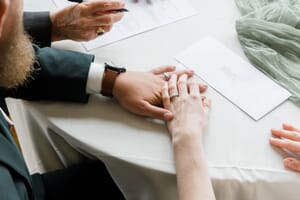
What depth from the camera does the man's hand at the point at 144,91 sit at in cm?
85

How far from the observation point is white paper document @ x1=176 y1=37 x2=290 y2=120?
0.88m

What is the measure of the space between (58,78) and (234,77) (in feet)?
1.31

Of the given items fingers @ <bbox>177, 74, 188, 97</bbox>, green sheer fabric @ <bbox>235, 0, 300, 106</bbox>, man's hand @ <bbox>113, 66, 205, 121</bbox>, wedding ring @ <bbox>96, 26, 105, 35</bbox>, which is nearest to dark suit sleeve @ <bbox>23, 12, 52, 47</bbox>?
wedding ring @ <bbox>96, 26, 105, 35</bbox>

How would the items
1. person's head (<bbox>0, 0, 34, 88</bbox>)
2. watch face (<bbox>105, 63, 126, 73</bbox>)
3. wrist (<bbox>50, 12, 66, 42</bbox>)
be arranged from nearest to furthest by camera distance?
1. person's head (<bbox>0, 0, 34, 88</bbox>)
2. watch face (<bbox>105, 63, 126, 73</bbox>)
3. wrist (<bbox>50, 12, 66, 42</bbox>)

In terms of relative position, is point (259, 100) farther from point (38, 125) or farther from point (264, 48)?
point (38, 125)

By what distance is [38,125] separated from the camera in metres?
0.93

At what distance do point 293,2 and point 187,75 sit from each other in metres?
0.38

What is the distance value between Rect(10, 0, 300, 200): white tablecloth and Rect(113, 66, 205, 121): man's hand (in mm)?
20

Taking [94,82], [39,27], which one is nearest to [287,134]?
[94,82]

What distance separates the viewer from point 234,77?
931mm

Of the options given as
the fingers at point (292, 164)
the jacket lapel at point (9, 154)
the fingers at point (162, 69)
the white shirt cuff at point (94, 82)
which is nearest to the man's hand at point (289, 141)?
the fingers at point (292, 164)

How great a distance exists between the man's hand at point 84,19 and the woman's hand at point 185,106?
231 millimetres

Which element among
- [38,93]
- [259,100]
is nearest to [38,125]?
[38,93]

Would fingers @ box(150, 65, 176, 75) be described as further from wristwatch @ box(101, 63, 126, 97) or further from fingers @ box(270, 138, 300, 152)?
fingers @ box(270, 138, 300, 152)
